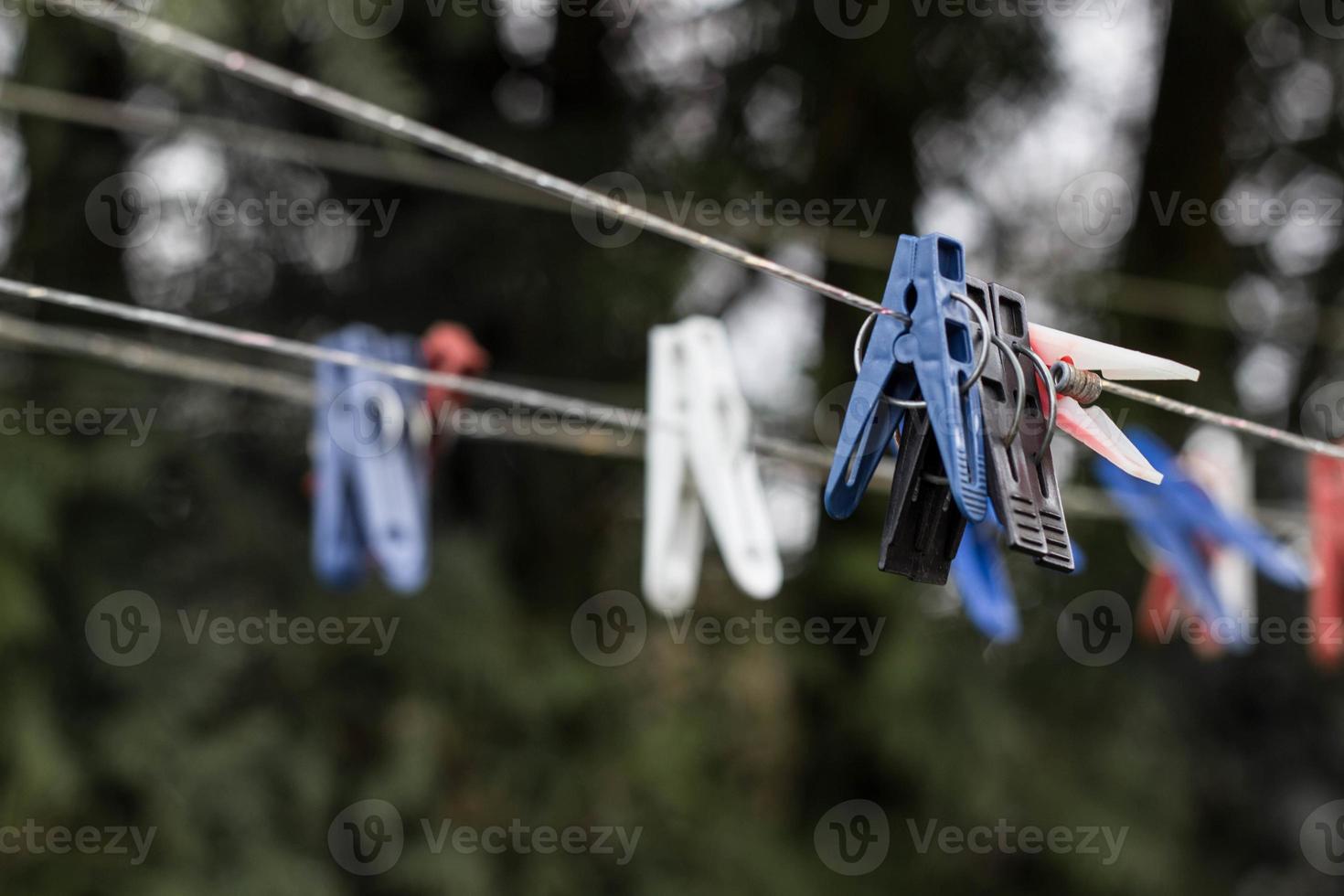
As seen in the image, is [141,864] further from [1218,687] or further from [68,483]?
[1218,687]

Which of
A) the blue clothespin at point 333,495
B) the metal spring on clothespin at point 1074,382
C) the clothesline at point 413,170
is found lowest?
the blue clothespin at point 333,495

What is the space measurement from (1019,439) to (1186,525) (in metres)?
1.19

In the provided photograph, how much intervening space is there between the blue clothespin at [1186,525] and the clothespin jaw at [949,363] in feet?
3.40

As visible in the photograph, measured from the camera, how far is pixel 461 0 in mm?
2652

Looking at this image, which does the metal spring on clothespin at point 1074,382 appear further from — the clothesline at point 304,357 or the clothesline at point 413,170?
the clothesline at point 413,170

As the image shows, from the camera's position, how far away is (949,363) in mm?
922

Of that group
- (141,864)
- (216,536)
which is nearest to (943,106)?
(216,536)

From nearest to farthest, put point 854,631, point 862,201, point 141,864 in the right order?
point 141,864, point 862,201, point 854,631

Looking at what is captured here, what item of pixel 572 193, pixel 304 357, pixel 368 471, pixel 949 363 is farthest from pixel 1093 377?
pixel 368 471

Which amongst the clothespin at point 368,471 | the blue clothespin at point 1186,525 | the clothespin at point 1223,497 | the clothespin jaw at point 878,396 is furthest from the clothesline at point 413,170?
the clothespin jaw at point 878,396

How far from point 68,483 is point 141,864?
734mm

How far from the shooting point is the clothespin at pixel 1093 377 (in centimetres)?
95

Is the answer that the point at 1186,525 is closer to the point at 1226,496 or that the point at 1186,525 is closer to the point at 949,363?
the point at 1226,496

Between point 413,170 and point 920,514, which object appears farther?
point 413,170
